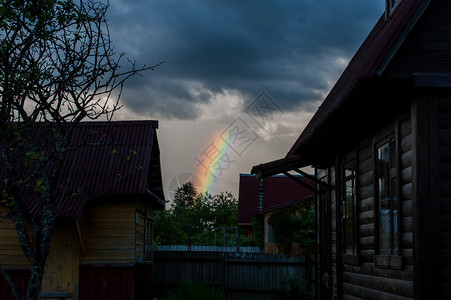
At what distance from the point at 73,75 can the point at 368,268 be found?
5.83 m

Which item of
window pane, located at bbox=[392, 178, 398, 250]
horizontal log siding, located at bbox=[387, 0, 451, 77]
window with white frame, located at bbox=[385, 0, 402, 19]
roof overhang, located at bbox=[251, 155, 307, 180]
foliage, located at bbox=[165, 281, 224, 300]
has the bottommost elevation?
foliage, located at bbox=[165, 281, 224, 300]

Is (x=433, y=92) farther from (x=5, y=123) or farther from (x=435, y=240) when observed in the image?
(x=5, y=123)

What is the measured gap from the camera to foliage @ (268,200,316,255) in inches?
1092

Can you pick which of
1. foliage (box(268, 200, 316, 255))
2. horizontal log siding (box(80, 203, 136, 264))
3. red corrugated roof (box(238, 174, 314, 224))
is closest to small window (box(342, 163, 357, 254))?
horizontal log siding (box(80, 203, 136, 264))

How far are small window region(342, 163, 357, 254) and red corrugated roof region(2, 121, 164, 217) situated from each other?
7960 mm

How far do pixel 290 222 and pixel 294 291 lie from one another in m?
7.70

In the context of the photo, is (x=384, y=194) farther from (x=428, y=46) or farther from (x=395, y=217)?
(x=428, y=46)

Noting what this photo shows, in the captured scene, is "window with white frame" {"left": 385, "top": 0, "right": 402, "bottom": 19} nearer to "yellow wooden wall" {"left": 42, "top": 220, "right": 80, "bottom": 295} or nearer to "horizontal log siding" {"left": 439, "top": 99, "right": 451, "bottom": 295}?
"horizontal log siding" {"left": 439, "top": 99, "right": 451, "bottom": 295}

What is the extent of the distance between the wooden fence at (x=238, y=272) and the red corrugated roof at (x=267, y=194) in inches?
638

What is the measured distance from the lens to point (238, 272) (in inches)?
893

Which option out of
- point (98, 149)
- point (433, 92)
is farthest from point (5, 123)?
point (98, 149)

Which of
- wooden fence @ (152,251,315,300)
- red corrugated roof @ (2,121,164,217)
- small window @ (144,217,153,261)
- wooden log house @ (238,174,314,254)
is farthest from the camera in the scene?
wooden log house @ (238,174,314,254)

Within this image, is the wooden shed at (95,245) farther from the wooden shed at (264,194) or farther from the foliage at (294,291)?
the wooden shed at (264,194)

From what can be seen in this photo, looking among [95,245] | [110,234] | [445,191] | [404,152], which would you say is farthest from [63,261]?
[445,191]
